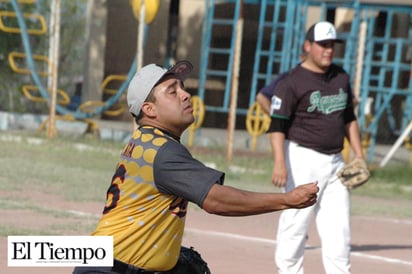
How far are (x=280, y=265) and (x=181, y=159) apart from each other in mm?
3524

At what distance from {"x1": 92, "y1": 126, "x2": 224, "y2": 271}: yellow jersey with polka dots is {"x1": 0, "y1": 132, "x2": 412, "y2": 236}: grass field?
197 inches

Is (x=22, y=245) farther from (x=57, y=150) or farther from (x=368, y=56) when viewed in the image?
(x=368, y=56)

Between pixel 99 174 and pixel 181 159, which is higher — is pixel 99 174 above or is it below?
below

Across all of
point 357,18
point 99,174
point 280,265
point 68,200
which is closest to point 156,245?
point 280,265

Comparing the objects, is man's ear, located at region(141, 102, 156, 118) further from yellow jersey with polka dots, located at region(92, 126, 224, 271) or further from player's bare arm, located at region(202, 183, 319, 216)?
player's bare arm, located at region(202, 183, 319, 216)

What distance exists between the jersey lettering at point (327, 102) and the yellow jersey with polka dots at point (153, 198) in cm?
360

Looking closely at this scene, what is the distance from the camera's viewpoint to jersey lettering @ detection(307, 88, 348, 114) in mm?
8890

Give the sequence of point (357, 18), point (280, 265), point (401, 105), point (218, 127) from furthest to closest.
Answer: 1. point (218, 127)
2. point (401, 105)
3. point (357, 18)
4. point (280, 265)

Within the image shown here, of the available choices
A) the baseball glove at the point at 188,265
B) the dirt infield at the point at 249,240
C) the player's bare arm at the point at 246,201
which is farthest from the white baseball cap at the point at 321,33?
the player's bare arm at the point at 246,201

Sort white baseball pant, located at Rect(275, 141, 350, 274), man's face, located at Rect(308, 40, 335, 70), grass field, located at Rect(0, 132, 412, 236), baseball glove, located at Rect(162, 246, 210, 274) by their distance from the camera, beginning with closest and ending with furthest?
baseball glove, located at Rect(162, 246, 210, 274) < white baseball pant, located at Rect(275, 141, 350, 274) < man's face, located at Rect(308, 40, 335, 70) < grass field, located at Rect(0, 132, 412, 236)

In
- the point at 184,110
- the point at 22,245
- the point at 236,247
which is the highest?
the point at 184,110

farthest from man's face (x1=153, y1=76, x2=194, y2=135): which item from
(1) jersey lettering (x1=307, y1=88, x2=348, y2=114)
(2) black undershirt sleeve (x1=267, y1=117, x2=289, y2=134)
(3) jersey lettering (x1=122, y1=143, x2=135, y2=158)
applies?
(1) jersey lettering (x1=307, y1=88, x2=348, y2=114)

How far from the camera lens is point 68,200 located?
13203 mm

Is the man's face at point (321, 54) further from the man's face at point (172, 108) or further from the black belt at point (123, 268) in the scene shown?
the black belt at point (123, 268)
